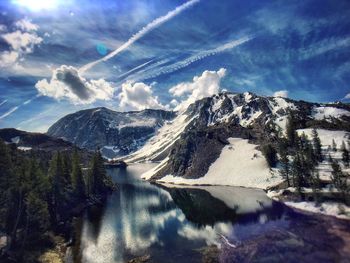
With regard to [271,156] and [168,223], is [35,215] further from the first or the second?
[271,156]

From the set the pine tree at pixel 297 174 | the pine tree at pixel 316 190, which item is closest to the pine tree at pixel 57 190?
the pine tree at pixel 316 190

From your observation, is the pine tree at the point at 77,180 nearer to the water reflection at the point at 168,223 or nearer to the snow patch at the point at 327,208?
the water reflection at the point at 168,223

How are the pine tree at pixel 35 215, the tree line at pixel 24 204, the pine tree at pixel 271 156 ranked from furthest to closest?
the pine tree at pixel 271 156 → the pine tree at pixel 35 215 → the tree line at pixel 24 204

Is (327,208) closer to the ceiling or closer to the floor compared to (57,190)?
closer to the floor

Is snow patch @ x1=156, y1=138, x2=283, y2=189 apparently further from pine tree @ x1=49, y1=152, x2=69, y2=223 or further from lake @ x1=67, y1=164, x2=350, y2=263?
pine tree @ x1=49, y1=152, x2=69, y2=223

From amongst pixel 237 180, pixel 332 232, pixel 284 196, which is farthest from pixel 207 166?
pixel 332 232

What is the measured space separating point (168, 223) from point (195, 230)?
541 inches

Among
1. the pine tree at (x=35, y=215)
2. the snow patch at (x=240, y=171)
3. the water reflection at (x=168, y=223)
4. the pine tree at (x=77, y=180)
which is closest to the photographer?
the water reflection at (x=168, y=223)

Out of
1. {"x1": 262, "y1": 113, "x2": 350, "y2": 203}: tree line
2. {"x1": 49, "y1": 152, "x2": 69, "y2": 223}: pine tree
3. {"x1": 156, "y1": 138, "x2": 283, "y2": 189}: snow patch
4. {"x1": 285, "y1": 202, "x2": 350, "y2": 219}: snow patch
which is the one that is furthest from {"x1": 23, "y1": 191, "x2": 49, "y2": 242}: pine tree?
{"x1": 156, "y1": 138, "x2": 283, "y2": 189}: snow patch

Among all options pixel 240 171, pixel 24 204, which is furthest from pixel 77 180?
pixel 240 171

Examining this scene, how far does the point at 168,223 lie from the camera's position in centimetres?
9388

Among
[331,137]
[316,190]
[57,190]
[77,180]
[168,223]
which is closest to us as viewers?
[168,223]

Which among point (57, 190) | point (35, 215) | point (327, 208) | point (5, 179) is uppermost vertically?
point (5, 179)

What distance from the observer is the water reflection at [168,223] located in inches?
2650
